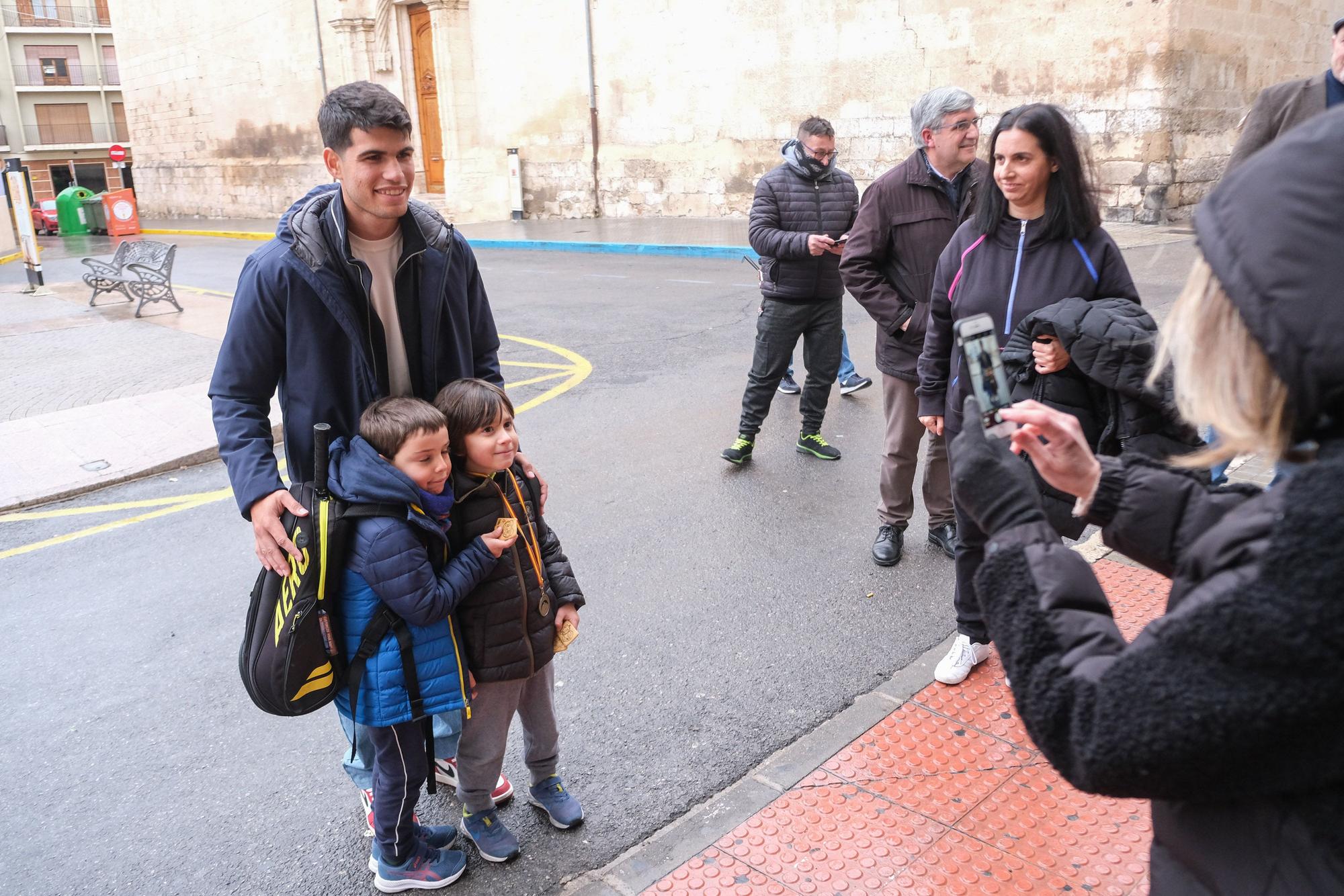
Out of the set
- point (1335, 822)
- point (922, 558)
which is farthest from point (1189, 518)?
point (922, 558)

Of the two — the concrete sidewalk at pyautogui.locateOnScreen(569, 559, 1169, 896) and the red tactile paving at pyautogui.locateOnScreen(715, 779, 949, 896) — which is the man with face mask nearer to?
the concrete sidewalk at pyautogui.locateOnScreen(569, 559, 1169, 896)

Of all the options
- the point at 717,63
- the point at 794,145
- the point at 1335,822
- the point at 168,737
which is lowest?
the point at 168,737

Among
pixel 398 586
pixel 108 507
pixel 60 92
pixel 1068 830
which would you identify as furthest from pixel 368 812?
pixel 60 92

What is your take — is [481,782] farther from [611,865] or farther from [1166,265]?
[1166,265]

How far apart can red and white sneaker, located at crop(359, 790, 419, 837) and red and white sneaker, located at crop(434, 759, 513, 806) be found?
0.46 feet

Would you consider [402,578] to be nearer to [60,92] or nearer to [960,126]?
[960,126]

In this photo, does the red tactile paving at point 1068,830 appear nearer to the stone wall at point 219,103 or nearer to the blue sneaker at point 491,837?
the blue sneaker at point 491,837

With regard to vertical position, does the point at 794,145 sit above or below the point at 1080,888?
above

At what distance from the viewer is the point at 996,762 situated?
318 cm

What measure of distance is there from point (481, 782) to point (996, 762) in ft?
5.17

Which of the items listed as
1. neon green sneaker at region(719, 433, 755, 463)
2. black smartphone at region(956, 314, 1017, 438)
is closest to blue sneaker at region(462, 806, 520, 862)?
black smartphone at region(956, 314, 1017, 438)

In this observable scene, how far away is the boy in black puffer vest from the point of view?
2.66m

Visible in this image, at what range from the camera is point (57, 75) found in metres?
52.1

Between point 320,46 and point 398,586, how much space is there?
26.9 meters
